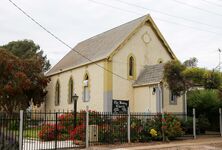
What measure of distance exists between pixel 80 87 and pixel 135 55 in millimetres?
6324

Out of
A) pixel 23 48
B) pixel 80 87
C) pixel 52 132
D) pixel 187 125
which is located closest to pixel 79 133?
pixel 52 132

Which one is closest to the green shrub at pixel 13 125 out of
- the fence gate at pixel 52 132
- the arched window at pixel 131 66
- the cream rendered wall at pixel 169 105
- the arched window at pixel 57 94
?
the fence gate at pixel 52 132

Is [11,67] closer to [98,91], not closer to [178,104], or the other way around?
[98,91]

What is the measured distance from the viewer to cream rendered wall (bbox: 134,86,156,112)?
Answer: 87.9ft

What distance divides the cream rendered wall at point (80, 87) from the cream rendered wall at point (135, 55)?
1407mm

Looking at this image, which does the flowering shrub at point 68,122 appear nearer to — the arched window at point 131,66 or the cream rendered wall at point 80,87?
the cream rendered wall at point 80,87

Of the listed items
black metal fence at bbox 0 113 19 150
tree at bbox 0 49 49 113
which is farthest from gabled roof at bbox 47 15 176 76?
black metal fence at bbox 0 113 19 150

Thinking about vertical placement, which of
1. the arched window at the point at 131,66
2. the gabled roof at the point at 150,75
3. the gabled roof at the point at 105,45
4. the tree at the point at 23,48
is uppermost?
the tree at the point at 23,48

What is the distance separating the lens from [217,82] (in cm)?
2575

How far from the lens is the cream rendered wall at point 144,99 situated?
87.9 feet

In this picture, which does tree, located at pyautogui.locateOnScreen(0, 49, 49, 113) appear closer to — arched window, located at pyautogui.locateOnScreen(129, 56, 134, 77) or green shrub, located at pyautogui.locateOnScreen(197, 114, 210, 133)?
arched window, located at pyautogui.locateOnScreen(129, 56, 134, 77)

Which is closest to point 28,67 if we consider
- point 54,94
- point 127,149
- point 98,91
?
point 54,94

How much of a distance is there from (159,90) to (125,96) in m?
Answer: 3.37

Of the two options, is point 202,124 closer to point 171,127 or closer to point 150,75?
point 171,127
